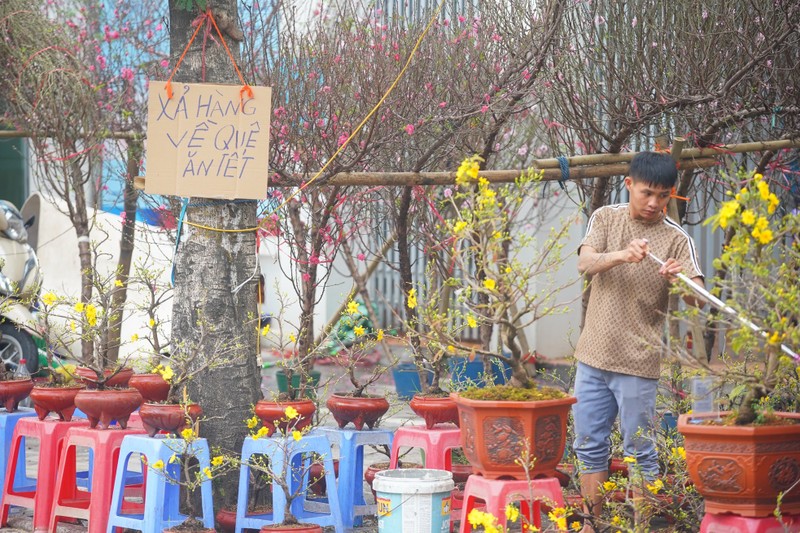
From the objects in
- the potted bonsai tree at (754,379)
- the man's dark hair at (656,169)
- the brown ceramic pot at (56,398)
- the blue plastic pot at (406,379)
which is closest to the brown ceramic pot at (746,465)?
the potted bonsai tree at (754,379)

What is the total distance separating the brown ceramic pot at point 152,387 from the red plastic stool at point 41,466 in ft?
0.98

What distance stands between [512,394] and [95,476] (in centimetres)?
198

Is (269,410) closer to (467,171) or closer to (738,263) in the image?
(467,171)

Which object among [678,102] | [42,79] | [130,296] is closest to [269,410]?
[678,102]

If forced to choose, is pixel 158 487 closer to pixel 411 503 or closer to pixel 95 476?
pixel 95 476

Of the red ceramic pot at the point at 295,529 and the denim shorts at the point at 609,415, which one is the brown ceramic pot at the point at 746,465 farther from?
the red ceramic pot at the point at 295,529

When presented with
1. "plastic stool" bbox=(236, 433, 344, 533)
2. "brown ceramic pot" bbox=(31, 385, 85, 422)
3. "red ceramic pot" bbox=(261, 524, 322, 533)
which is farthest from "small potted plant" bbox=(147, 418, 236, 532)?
"brown ceramic pot" bbox=(31, 385, 85, 422)

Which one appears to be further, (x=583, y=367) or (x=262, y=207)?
(x=262, y=207)

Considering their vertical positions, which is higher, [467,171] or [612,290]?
[467,171]

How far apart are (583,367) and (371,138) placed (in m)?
1.80

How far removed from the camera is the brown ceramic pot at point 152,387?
5.18 metres

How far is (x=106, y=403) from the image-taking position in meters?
4.73

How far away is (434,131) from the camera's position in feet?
19.5

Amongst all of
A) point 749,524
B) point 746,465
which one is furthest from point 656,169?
point 749,524
